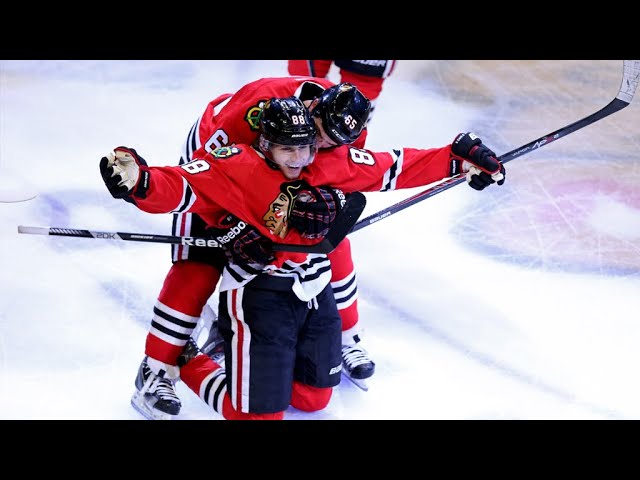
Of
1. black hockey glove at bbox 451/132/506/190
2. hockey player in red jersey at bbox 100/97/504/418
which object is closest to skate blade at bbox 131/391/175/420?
hockey player in red jersey at bbox 100/97/504/418

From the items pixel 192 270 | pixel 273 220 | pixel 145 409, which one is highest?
pixel 273 220

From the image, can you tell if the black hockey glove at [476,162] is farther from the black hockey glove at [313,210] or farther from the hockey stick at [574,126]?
the black hockey glove at [313,210]

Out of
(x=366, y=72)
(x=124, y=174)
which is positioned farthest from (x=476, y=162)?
(x=366, y=72)

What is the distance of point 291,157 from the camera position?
3184 millimetres

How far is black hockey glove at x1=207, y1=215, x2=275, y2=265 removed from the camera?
3264mm

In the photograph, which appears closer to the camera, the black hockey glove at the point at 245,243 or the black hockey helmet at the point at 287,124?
the black hockey helmet at the point at 287,124

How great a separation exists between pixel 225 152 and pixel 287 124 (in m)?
0.22

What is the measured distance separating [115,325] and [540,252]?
5.67 feet

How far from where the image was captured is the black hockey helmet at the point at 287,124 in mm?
3137

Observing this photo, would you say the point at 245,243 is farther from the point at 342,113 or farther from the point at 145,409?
the point at 145,409

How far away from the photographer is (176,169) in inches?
123

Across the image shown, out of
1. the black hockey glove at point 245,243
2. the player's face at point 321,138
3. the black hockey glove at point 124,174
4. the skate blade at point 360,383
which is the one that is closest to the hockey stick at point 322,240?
the black hockey glove at point 245,243
